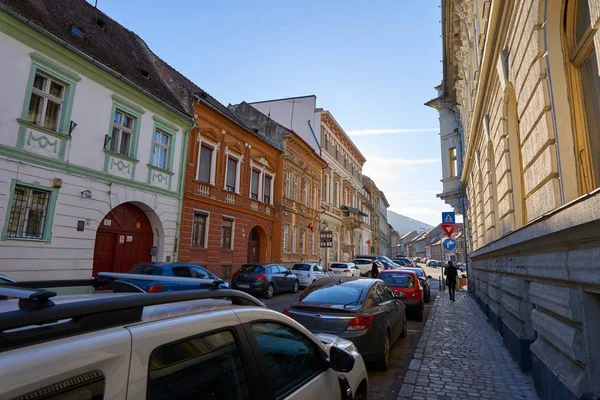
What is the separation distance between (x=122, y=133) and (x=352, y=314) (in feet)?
38.7

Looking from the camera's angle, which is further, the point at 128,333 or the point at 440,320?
the point at 440,320

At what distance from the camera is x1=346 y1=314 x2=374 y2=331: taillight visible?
18.0ft

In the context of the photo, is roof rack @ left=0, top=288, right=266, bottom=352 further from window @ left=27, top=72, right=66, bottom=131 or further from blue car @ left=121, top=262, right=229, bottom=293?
window @ left=27, top=72, right=66, bottom=131

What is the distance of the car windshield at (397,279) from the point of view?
11336 millimetres

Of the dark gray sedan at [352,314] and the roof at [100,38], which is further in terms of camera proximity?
the roof at [100,38]

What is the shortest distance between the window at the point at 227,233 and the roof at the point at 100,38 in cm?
614

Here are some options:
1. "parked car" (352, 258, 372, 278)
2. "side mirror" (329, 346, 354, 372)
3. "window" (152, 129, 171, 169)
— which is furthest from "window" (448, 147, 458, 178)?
"side mirror" (329, 346, 354, 372)

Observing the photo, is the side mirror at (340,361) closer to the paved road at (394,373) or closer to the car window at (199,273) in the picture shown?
the paved road at (394,373)

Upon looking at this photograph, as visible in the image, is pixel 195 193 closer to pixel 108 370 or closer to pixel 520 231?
pixel 520 231

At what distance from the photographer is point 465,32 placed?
546 inches

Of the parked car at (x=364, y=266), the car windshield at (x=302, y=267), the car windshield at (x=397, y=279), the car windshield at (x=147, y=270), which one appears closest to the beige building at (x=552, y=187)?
the car windshield at (x=397, y=279)

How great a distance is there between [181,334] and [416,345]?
7.43 meters

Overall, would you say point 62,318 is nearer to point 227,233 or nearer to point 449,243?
point 449,243

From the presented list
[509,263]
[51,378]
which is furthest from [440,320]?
[51,378]
